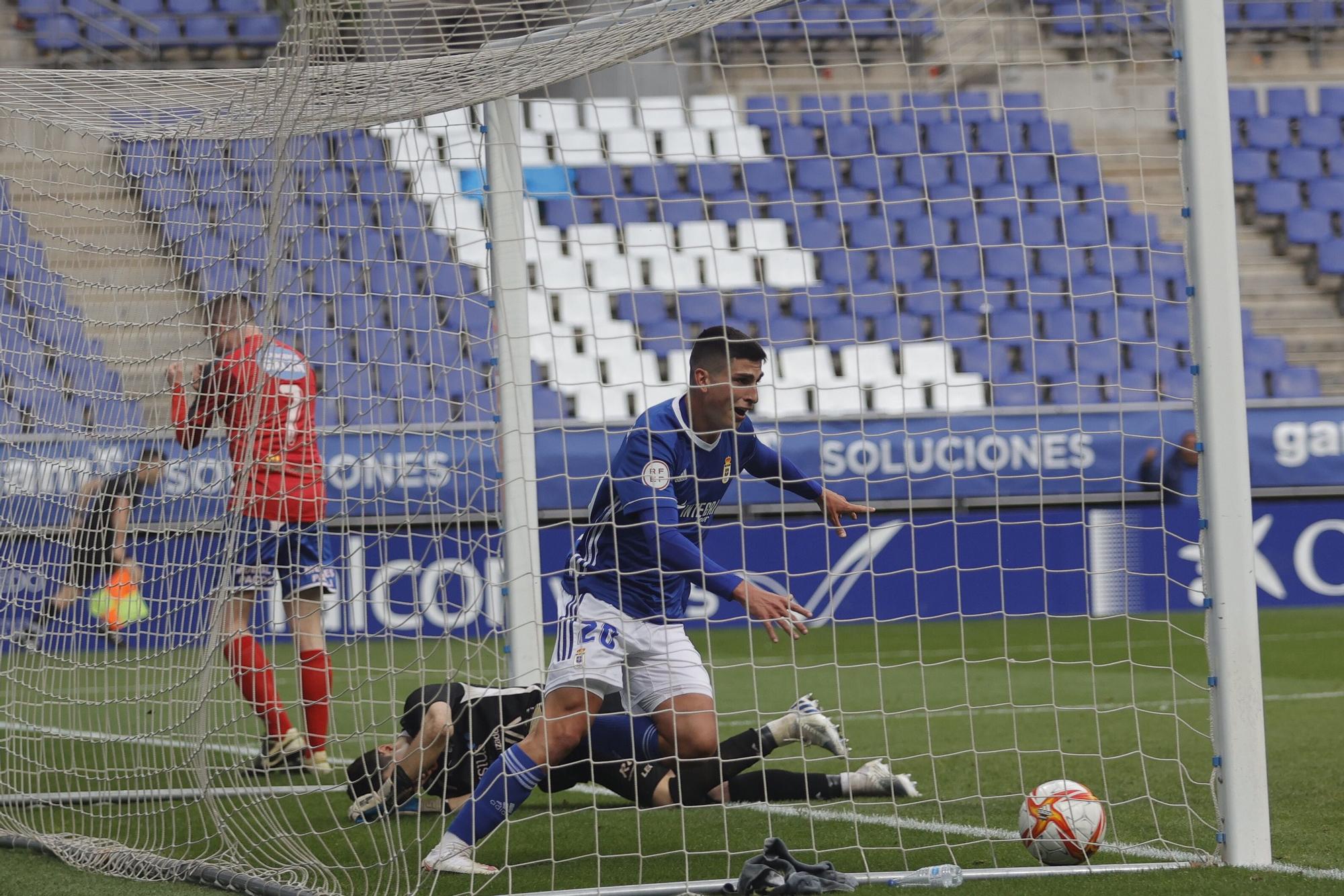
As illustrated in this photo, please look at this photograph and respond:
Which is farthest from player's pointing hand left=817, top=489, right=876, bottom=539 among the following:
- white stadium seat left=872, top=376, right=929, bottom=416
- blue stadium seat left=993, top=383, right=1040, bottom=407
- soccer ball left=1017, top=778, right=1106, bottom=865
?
blue stadium seat left=993, top=383, right=1040, bottom=407

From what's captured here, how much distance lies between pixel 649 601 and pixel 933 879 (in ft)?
3.87

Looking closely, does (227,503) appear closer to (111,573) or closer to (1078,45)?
(111,573)

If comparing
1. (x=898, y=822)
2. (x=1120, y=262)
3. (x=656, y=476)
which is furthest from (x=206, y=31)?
(x=898, y=822)

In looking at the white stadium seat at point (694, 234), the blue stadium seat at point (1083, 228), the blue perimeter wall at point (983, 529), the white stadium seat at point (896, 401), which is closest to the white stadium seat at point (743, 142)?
the white stadium seat at point (694, 234)

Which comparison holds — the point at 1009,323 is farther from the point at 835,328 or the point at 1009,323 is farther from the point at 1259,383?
the point at 1259,383

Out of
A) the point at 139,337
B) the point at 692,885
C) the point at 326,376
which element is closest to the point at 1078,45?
the point at 326,376

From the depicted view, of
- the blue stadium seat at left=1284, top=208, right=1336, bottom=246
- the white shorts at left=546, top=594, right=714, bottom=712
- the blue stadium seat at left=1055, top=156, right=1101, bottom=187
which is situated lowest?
the white shorts at left=546, top=594, right=714, bottom=712

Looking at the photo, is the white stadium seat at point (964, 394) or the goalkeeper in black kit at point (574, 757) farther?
the white stadium seat at point (964, 394)

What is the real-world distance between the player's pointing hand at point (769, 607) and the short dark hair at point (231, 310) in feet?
6.10

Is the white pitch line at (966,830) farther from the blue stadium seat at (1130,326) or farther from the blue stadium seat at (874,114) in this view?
the blue stadium seat at (1130,326)

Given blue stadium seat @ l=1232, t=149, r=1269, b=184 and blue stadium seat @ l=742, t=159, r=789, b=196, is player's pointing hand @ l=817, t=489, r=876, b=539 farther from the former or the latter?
blue stadium seat @ l=1232, t=149, r=1269, b=184

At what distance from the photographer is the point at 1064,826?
13.8 ft

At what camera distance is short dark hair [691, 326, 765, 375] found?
4.50 m

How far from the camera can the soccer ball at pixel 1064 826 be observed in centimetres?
419
